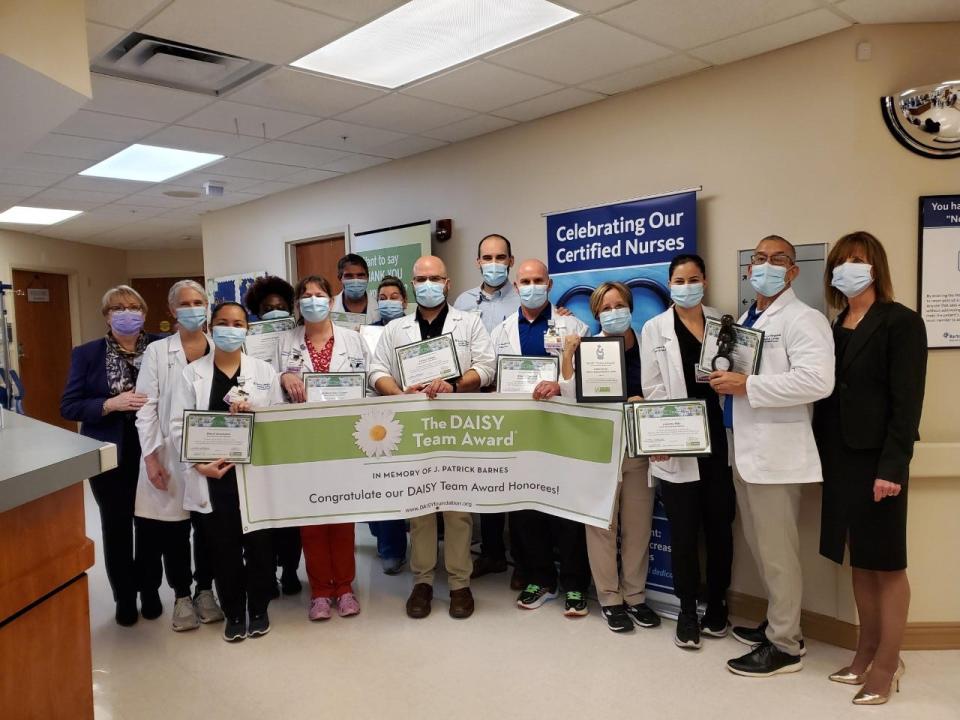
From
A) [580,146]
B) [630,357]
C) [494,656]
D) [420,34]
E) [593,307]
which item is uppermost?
[420,34]

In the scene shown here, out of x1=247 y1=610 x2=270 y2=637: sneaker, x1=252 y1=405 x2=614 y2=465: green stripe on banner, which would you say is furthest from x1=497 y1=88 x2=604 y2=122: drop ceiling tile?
x1=247 y1=610 x2=270 y2=637: sneaker

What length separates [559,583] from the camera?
3.62m

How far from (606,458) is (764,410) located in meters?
0.70

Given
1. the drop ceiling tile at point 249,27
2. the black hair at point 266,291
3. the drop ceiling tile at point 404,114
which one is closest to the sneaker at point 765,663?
the black hair at point 266,291

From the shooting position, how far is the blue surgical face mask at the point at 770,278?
2.73 m

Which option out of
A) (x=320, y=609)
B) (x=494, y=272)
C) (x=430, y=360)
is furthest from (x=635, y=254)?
(x=320, y=609)

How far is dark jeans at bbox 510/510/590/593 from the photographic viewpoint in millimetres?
3367

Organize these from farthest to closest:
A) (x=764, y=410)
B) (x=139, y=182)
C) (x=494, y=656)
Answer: (x=139, y=182) < (x=494, y=656) < (x=764, y=410)

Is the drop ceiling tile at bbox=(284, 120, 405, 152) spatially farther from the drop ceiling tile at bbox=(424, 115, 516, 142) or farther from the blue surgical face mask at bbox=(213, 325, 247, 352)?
the blue surgical face mask at bbox=(213, 325, 247, 352)

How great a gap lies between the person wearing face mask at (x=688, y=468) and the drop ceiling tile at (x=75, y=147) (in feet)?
13.3

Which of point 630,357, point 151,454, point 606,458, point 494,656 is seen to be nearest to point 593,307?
point 630,357

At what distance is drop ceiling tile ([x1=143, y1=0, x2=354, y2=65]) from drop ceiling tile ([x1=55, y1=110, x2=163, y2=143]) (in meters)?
1.44

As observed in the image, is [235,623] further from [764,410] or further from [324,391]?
[764,410]

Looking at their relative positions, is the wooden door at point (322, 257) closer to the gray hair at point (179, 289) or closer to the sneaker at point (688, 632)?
the gray hair at point (179, 289)
